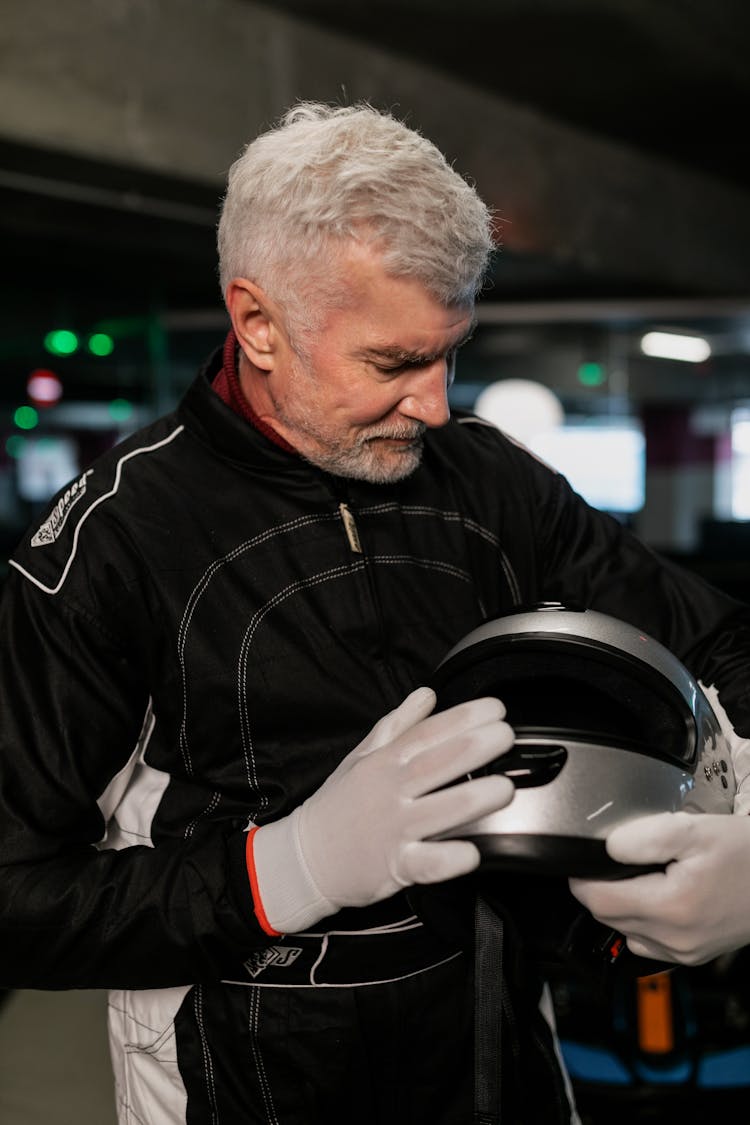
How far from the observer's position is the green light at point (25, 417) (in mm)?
5352

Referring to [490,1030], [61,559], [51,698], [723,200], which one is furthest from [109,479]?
[723,200]

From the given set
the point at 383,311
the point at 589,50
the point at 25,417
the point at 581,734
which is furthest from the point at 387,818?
the point at 25,417

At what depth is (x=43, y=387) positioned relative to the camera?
17.1 ft

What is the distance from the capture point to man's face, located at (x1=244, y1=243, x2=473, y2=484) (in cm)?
95

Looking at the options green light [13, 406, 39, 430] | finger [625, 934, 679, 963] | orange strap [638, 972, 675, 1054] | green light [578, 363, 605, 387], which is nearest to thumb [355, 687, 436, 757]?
finger [625, 934, 679, 963]

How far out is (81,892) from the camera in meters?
0.93

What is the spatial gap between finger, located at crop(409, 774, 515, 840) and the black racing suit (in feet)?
0.66

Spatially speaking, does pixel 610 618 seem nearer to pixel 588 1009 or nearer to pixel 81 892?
pixel 81 892

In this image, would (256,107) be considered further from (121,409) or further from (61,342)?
(121,409)

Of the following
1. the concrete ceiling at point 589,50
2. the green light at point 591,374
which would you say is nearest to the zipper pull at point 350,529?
the concrete ceiling at point 589,50

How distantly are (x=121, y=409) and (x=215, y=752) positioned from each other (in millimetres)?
4659

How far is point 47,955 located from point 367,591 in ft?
1.40

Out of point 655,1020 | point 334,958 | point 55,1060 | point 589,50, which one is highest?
point 589,50

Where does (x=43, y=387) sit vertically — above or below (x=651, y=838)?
above
